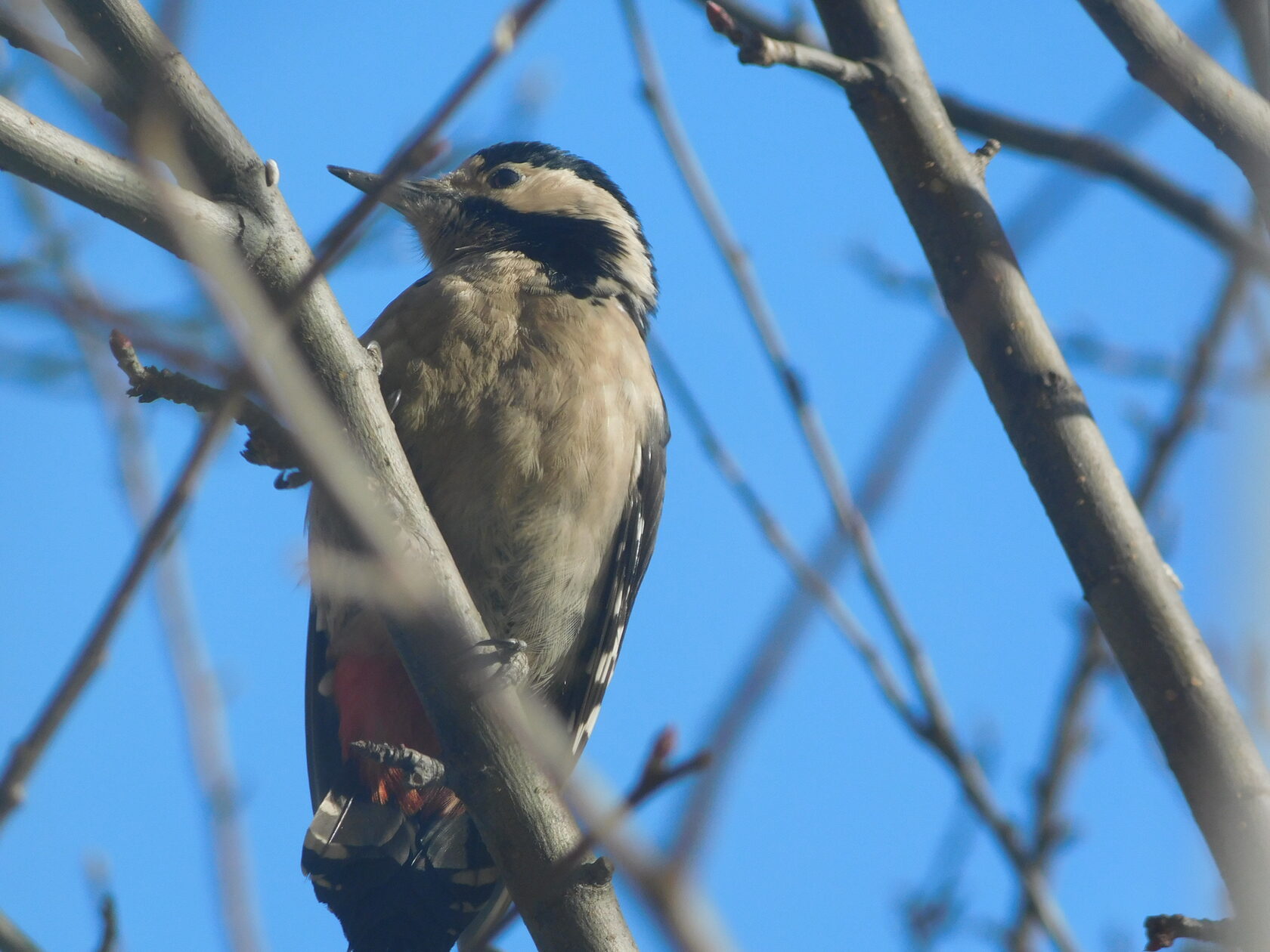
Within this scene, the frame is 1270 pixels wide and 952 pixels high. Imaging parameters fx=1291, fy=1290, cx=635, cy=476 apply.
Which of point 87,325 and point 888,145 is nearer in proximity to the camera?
point 87,325

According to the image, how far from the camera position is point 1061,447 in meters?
2.36

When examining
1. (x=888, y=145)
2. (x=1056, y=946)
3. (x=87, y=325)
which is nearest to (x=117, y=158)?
(x=87, y=325)

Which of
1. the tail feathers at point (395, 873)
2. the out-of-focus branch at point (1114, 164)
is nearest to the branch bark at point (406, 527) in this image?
the tail feathers at point (395, 873)

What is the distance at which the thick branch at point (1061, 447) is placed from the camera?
2.06 meters

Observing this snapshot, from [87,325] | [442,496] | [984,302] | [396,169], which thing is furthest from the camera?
[442,496]

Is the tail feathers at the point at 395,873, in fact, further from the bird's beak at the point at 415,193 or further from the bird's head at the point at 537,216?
the bird's beak at the point at 415,193

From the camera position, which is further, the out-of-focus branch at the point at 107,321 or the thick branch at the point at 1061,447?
the thick branch at the point at 1061,447

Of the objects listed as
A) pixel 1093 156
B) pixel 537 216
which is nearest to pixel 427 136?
pixel 1093 156

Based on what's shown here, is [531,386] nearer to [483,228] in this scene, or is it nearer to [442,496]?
[442,496]

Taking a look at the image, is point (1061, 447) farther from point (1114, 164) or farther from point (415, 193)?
point (415, 193)

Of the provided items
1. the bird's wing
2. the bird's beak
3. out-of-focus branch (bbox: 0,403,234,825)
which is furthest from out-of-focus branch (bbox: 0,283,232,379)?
the bird's beak

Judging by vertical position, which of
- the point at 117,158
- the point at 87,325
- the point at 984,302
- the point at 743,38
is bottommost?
the point at 87,325

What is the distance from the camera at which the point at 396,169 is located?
1235 millimetres

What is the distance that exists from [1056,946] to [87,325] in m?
2.15
